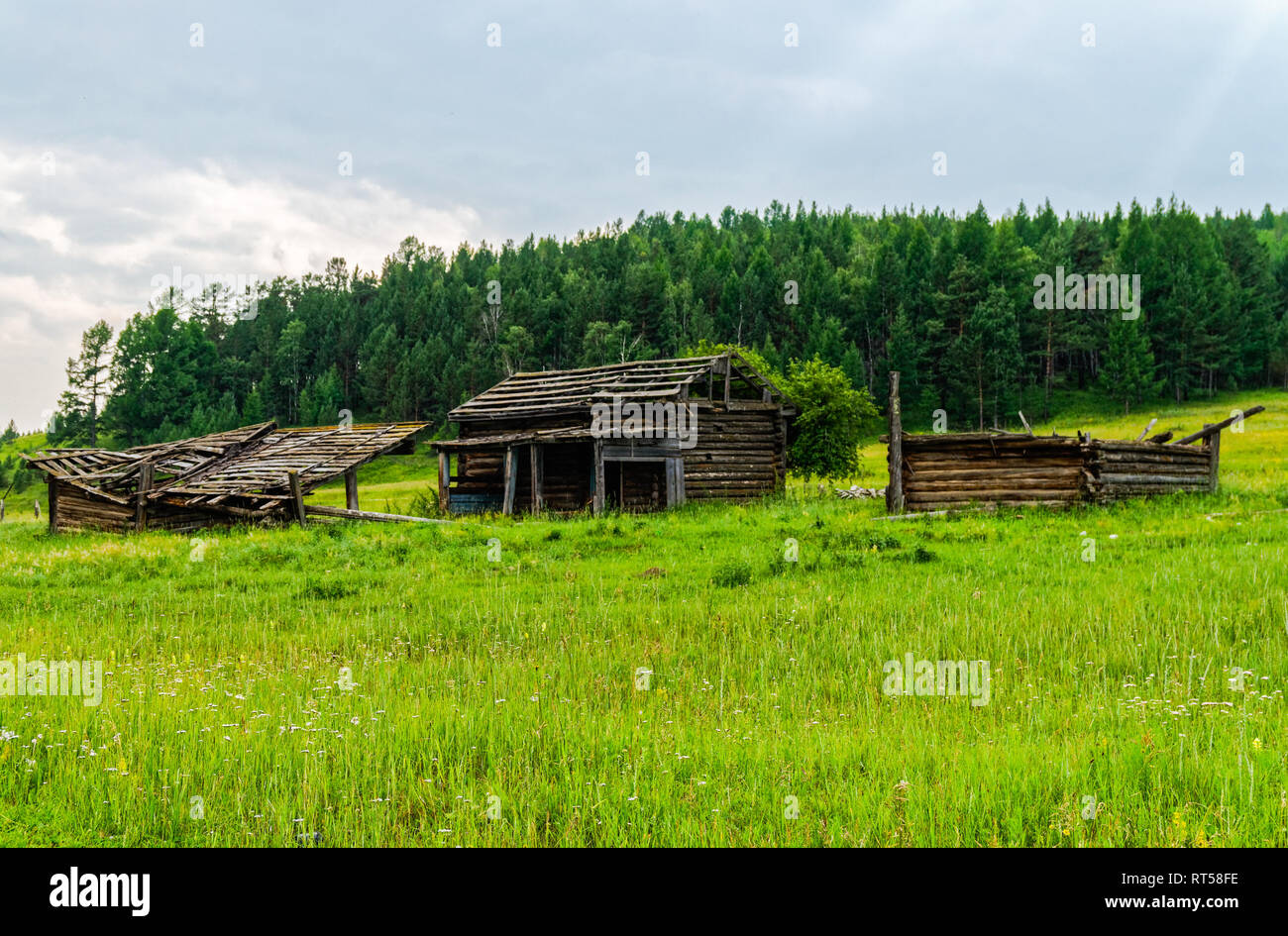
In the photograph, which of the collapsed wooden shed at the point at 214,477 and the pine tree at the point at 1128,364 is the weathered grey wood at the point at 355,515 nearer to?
the collapsed wooden shed at the point at 214,477

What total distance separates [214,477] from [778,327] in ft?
242

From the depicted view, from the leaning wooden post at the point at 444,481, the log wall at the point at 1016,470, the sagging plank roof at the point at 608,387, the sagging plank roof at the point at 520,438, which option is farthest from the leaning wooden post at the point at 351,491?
the log wall at the point at 1016,470

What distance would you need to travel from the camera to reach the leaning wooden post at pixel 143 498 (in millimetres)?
26953

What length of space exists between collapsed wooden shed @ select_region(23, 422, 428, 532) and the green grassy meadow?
10152 mm

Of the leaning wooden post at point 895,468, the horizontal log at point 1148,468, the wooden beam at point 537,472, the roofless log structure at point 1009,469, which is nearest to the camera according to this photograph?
the roofless log structure at point 1009,469

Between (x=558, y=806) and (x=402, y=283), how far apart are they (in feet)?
A: 440

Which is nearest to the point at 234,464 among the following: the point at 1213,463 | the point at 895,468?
the point at 895,468

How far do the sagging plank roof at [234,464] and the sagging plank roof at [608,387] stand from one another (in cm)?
479

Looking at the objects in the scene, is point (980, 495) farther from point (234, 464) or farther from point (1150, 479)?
point (234, 464)

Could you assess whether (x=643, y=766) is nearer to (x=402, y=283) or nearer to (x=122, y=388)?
(x=122, y=388)

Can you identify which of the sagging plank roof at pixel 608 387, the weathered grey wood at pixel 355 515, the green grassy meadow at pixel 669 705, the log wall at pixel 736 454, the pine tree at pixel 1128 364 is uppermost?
the pine tree at pixel 1128 364

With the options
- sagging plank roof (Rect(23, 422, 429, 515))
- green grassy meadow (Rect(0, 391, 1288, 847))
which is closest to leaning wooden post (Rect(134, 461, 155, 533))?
sagging plank roof (Rect(23, 422, 429, 515))

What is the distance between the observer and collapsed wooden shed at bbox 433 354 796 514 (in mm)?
28672

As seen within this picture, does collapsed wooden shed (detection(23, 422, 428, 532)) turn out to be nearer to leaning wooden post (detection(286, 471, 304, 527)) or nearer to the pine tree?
leaning wooden post (detection(286, 471, 304, 527))
